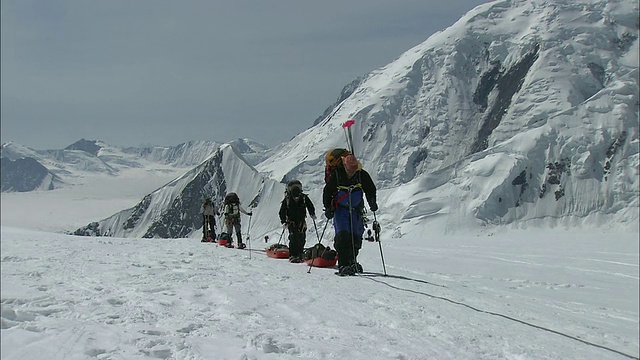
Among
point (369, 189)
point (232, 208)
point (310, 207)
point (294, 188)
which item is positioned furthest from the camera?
point (232, 208)

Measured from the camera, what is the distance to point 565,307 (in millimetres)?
9641

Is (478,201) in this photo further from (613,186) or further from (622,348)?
(622,348)

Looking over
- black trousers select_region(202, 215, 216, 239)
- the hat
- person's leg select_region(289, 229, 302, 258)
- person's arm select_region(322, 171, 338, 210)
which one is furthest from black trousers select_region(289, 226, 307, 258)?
black trousers select_region(202, 215, 216, 239)

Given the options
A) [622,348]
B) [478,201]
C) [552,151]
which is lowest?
[622,348]

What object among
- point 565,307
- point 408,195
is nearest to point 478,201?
point 408,195

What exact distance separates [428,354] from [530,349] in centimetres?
121

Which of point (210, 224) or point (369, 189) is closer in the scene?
point (369, 189)

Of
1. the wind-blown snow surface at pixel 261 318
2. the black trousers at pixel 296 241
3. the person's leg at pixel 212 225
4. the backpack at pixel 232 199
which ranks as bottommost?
the wind-blown snow surface at pixel 261 318

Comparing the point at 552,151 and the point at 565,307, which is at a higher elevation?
the point at 552,151

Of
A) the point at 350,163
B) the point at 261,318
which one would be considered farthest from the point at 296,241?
the point at 261,318

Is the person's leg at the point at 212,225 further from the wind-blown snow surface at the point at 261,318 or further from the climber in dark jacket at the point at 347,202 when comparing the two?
the wind-blown snow surface at the point at 261,318

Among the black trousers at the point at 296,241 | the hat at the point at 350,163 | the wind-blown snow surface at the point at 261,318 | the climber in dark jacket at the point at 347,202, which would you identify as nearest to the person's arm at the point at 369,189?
the climber in dark jacket at the point at 347,202

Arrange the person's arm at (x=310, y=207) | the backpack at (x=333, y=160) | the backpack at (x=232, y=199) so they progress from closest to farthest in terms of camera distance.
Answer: the backpack at (x=333, y=160), the person's arm at (x=310, y=207), the backpack at (x=232, y=199)

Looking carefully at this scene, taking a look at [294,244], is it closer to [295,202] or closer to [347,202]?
[295,202]
